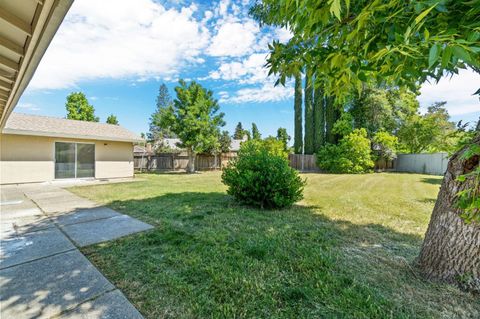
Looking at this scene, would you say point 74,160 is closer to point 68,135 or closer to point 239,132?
point 68,135

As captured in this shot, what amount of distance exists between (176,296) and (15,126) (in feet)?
39.5

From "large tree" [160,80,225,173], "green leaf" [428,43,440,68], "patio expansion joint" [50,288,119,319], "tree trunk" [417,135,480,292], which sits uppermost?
"large tree" [160,80,225,173]

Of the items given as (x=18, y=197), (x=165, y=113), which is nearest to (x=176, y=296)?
(x=18, y=197)

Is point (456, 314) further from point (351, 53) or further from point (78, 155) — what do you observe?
point (78, 155)

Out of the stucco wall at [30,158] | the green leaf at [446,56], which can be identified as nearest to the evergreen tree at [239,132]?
the stucco wall at [30,158]

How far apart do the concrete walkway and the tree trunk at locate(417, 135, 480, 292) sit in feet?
9.90

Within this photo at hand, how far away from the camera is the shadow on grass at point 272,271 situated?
192 centimetres

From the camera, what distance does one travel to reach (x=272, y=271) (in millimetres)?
2492

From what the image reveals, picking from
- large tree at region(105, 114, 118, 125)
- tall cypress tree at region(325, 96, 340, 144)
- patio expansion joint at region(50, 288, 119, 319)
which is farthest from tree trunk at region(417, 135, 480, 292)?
large tree at region(105, 114, 118, 125)

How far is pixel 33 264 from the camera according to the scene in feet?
8.66

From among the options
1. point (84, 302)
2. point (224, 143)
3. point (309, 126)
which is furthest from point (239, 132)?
point (84, 302)

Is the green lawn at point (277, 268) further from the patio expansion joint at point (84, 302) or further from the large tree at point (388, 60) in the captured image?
the large tree at point (388, 60)

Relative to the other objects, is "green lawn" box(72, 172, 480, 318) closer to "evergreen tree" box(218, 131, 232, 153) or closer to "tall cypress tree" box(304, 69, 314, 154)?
"tall cypress tree" box(304, 69, 314, 154)

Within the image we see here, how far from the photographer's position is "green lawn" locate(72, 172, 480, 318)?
192 centimetres
